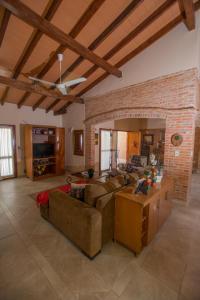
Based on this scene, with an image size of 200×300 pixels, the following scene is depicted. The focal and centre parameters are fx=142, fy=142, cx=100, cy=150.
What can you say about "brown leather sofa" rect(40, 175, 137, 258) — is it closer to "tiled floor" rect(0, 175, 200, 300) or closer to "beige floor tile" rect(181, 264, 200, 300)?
"tiled floor" rect(0, 175, 200, 300)

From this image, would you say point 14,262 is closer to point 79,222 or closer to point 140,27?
point 79,222

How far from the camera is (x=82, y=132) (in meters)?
6.33

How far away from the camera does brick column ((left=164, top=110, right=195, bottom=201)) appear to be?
352 cm

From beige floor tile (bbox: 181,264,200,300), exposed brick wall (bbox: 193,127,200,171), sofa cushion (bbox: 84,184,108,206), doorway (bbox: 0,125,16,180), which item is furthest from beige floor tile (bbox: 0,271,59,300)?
exposed brick wall (bbox: 193,127,200,171)

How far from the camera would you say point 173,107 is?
3.71 m

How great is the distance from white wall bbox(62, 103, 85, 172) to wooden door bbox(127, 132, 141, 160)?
3.47m

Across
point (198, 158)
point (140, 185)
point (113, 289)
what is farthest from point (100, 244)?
point (198, 158)

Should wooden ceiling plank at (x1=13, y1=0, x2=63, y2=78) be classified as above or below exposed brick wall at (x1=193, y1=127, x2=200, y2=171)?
above

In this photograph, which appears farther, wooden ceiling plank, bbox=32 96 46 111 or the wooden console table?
wooden ceiling plank, bbox=32 96 46 111

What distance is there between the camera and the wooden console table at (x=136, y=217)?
2002 millimetres

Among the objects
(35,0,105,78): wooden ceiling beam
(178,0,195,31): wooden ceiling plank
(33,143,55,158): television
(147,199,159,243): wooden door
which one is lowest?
(147,199,159,243): wooden door

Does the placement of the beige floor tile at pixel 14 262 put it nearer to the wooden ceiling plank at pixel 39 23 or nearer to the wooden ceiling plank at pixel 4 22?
the wooden ceiling plank at pixel 39 23

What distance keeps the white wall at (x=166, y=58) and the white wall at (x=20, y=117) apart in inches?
148

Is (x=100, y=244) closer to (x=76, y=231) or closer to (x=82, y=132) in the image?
(x=76, y=231)
